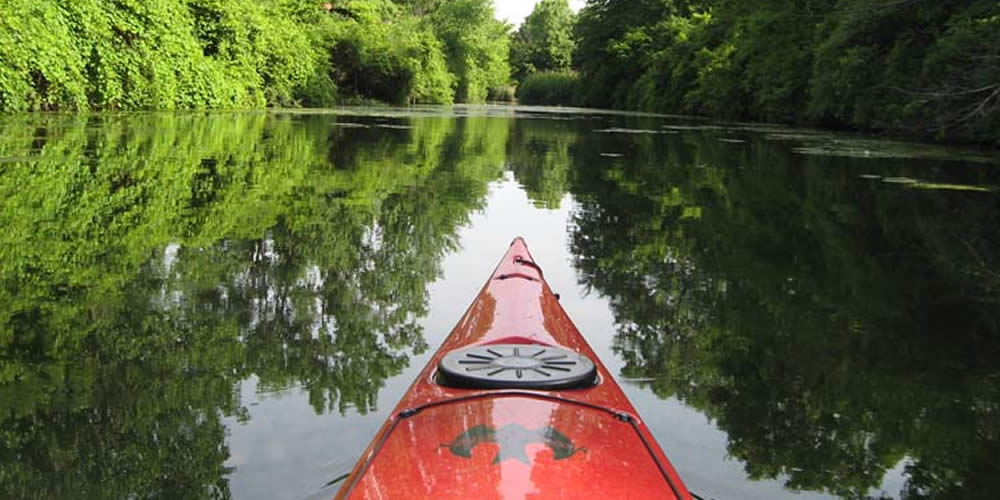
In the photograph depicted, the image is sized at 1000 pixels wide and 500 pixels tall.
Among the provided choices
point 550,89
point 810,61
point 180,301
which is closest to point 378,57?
point 810,61

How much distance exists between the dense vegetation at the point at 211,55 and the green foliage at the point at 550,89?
26.5 ft

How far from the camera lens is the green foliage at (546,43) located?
70.5 metres

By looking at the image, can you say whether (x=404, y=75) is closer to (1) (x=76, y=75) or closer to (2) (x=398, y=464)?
(1) (x=76, y=75)

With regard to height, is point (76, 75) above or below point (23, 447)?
above

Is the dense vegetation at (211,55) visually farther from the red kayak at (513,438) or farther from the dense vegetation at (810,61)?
the red kayak at (513,438)

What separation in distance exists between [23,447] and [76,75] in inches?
549

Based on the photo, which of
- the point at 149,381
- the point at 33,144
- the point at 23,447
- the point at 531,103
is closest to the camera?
the point at 23,447

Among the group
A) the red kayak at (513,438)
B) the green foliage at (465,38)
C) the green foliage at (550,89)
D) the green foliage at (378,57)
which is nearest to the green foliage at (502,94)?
the green foliage at (550,89)

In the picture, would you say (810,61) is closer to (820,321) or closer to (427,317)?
(820,321)

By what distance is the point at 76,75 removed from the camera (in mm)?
14406

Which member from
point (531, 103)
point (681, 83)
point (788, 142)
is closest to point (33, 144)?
point (788, 142)

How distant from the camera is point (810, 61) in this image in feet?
72.5

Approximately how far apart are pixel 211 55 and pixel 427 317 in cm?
2054

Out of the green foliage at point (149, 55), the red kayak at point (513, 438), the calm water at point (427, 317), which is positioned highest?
the green foliage at point (149, 55)
